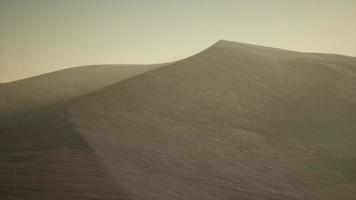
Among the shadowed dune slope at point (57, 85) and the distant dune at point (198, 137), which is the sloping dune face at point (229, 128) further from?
the shadowed dune slope at point (57, 85)

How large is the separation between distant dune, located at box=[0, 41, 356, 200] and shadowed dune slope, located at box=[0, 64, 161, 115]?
136 cm

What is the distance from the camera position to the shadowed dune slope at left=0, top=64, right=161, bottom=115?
40344 mm

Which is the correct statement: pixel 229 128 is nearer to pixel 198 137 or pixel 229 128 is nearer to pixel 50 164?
pixel 198 137

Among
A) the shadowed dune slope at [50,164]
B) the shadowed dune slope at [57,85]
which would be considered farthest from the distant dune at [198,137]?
the shadowed dune slope at [57,85]

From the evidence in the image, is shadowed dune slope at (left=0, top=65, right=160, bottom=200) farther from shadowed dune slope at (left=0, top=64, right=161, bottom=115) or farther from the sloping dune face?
Result: shadowed dune slope at (left=0, top=64, right=161, bottom=115)

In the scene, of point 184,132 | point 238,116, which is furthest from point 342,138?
point 184,132

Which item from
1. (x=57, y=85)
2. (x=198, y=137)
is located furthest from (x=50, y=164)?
(x=57, y=85)

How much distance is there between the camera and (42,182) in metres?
13.8

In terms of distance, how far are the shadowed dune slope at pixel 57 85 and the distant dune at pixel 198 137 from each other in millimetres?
1356

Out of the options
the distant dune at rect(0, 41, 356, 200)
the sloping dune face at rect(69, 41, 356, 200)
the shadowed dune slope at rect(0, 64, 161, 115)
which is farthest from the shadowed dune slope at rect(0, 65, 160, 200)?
the shadowed dune slope at rect(0, 64, 161, 115)

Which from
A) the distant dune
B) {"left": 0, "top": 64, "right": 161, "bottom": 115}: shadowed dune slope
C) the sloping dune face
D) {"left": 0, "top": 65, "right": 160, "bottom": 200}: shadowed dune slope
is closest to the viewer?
{"left": 0, "top": 65, "right": 160, "bottom": 200}: shadowed dune slope

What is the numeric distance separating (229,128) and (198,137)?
3872mm

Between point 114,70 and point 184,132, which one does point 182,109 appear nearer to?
point 184,132

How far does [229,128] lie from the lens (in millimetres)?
25859
